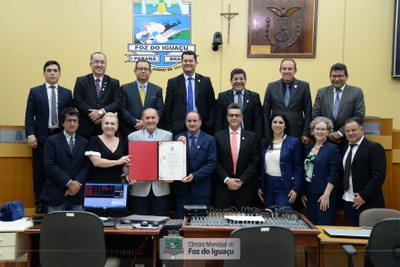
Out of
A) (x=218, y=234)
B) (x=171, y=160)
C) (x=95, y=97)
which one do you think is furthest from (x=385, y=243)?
(x=95, y=97)

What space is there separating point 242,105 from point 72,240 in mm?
2260

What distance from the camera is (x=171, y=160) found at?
3.68 metres

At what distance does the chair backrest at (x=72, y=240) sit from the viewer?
268 centimetres

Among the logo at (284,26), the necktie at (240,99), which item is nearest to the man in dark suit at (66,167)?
the necktie at (240,99)

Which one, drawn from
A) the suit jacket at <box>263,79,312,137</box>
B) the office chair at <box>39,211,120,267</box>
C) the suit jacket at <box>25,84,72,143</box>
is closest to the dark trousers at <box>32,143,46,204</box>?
the suit jacket at <box>25,84,72,143</box>

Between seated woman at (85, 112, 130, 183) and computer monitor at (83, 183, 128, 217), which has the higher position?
seated woman at (85, 112, 130, 183)

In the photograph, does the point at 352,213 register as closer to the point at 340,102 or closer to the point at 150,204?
the point at 340,102

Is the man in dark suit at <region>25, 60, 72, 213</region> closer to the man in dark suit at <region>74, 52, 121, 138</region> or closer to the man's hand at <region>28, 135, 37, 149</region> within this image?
the man's hand at <region>28, 135, 37, 149</region>

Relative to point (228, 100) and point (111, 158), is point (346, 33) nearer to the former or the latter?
point (228, 100)

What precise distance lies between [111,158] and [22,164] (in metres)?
1.17

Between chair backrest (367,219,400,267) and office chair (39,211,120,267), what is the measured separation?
177 cm

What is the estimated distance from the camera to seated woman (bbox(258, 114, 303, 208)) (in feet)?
12.6

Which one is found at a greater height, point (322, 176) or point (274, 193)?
point (322, 176)

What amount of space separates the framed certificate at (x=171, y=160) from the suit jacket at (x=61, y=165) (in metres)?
0.70
